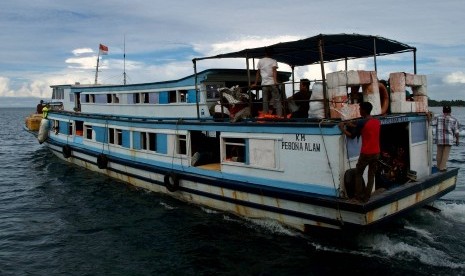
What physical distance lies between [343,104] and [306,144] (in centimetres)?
129

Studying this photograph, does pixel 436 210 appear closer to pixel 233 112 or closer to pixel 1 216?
pixel 233 112

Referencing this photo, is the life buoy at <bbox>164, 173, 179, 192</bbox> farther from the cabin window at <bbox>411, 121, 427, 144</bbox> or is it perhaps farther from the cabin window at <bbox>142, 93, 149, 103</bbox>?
the cabin window at <bbox>411, 121, 427, 144</bbox>

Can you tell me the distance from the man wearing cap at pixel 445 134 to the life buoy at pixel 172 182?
26.7ft

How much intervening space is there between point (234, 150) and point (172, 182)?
264 cm

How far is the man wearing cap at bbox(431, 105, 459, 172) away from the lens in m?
11.6

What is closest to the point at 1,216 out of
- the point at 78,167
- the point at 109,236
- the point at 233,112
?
the point at 109,236

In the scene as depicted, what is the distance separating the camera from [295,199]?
9781mm

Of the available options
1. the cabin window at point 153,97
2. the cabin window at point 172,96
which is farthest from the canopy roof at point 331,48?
the cabin window at point 153,97

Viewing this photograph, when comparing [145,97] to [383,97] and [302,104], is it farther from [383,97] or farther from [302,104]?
[383,97]

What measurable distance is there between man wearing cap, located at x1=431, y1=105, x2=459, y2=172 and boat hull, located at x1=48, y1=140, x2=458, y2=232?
0.44 m

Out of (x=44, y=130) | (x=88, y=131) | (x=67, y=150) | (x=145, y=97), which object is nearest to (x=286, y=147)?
(x=145, y=97)

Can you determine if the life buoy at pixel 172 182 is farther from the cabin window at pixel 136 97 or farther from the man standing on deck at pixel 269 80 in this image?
the cabin window at pixel 136 97

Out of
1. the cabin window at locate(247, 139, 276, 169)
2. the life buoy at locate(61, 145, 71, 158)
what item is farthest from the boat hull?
the life buoy at locate(61, 145, 71, 158)

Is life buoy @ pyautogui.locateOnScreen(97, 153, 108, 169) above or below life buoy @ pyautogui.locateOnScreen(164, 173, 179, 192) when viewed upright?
above
